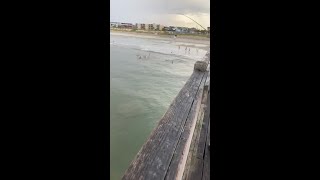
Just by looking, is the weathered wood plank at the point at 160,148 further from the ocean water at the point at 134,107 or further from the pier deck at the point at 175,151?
the ocean water at the point at 134,107

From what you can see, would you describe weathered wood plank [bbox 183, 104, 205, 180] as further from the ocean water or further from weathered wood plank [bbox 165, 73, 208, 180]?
the ocean water

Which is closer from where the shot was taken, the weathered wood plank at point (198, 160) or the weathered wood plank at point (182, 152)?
the weathered wood plank at point (182, 152)

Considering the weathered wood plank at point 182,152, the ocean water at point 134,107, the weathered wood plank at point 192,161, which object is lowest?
the ocean water at point 134,107

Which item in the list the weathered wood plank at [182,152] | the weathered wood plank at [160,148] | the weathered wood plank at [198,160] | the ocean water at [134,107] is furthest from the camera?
the ocean water at [134,107]

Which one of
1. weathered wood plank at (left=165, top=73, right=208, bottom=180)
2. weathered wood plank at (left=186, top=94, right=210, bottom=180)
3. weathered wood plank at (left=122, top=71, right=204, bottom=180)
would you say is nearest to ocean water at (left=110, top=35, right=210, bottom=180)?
weathered wood plank at (left=122, top=71, right=204, bottom=180)

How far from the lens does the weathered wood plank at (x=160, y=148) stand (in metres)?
2.02

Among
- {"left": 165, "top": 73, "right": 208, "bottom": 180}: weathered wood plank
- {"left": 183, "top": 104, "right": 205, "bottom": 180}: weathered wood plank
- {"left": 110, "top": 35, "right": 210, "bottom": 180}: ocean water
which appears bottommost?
{"left": 110, "top": 35, "right": 210, "bottom": 180}: ocean water

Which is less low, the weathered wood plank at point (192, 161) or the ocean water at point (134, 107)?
the weathered wood plank at point (192, 161)

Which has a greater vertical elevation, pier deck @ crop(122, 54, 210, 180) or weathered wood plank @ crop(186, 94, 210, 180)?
pier deck @ crop(122, 54, 210, 180)

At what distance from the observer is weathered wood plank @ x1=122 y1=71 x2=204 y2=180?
6.63 feet

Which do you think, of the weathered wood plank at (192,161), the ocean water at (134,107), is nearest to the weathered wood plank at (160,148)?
the weathered wood plank at (192,161)

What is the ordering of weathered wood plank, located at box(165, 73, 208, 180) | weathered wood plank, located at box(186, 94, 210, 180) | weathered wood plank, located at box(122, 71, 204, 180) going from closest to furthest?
weathered wood plank, located at box(122, 71, 204, 180), weathered wood plank, located at box(165, 73, 208, 180), weathered wood plank, located at box(186, 94, 210, 180)

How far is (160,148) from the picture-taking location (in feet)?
8.20
